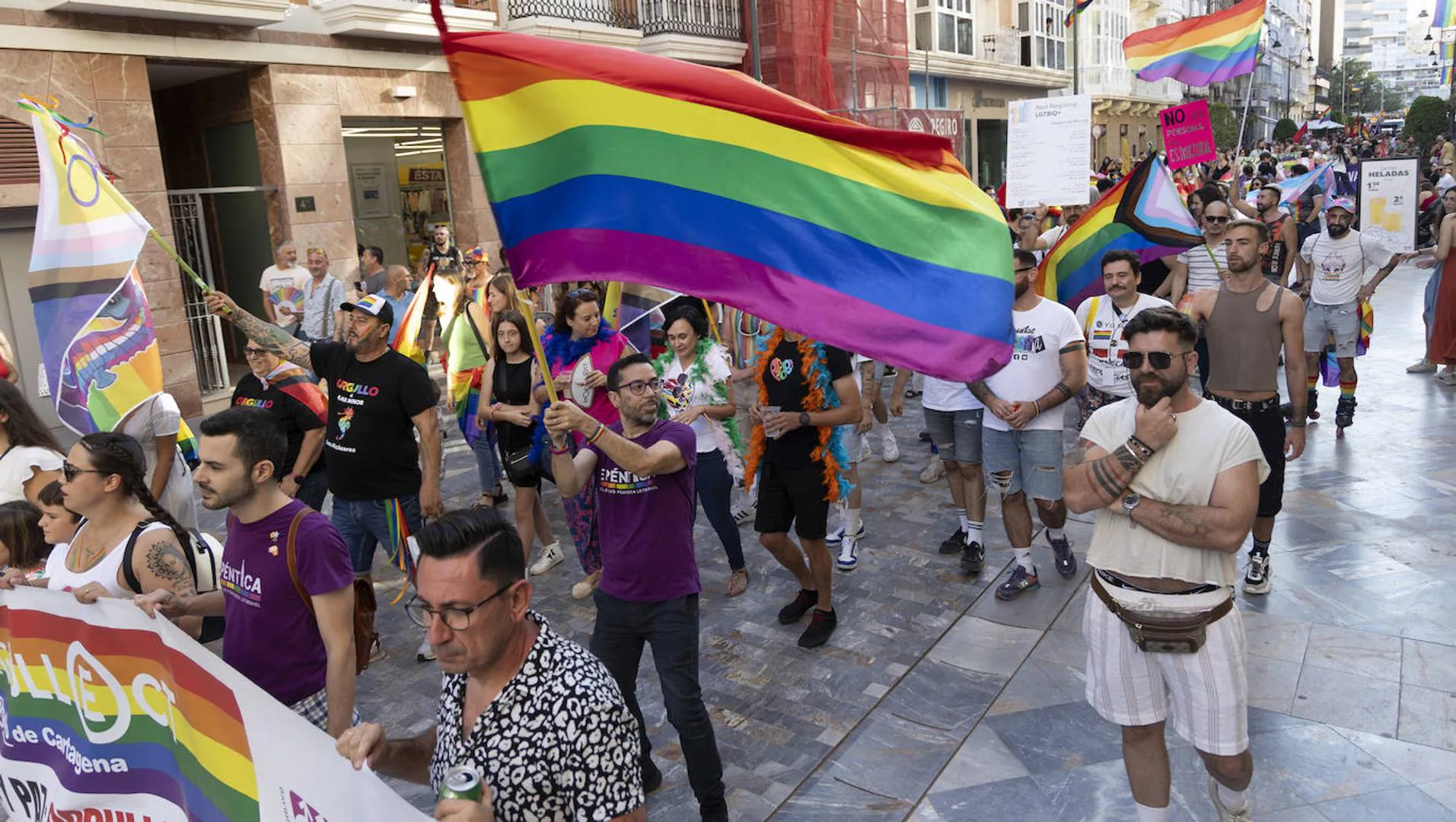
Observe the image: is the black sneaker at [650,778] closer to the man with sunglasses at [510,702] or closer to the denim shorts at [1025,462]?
the man with sunglasses at [510,702]

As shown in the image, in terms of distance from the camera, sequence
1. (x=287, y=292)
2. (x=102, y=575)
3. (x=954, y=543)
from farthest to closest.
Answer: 1. (x=287, y=292)
2. (x=954, y=543)
3. (x=102, y=575)

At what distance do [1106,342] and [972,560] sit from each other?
1.63 m

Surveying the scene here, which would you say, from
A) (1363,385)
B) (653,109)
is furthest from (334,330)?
(1363,385)

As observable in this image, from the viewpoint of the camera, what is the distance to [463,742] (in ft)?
7.56

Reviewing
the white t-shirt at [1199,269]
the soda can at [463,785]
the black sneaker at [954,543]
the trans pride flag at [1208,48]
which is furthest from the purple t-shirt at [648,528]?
the trans pride flag at [1208,48]

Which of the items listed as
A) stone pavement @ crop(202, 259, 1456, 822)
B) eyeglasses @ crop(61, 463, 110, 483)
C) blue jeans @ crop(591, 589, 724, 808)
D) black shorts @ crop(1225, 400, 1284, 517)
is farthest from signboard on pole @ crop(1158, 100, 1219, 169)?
eyeglasses @ crop(61, 463, 110, 483)

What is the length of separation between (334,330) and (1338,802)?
8700 mm

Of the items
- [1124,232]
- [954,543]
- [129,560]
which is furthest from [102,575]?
[1124,232]

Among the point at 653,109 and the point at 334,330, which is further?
the point at 334,330

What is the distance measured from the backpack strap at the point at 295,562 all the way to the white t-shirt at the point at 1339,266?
353 inches

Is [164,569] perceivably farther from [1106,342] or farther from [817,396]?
[1106,342]

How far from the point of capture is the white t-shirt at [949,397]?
20.5ft

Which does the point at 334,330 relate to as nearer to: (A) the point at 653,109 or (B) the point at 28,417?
(B) the point at 28,417

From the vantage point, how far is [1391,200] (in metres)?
10.9
